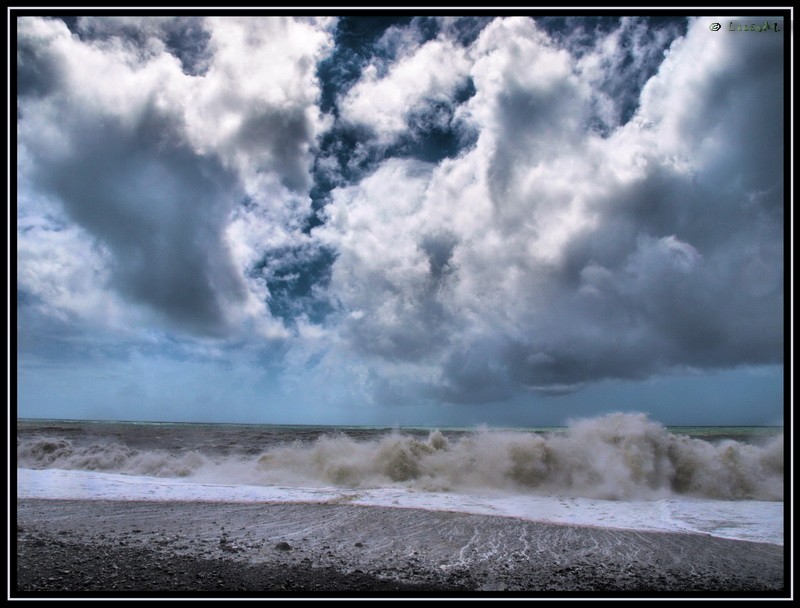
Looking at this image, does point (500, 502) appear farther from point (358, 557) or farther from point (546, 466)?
point (358, 557)

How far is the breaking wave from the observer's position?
1103 centimetres

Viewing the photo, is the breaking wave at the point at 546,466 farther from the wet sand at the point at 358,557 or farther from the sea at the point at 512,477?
the wet sand at the point at 358,557

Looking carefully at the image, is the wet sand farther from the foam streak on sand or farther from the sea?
the sea

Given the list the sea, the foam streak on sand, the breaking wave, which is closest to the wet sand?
the foam streak on sand

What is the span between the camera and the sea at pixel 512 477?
8.99 metres

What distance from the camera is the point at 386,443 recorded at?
13.3 metres

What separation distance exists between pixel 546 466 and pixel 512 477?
1.01 meters

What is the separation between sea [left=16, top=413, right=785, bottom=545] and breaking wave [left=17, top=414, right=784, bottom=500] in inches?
1.1

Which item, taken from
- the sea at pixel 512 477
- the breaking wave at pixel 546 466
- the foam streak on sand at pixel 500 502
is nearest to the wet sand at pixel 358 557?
the foam streak on sand at pixel 500 502

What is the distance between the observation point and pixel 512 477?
11648 mm
